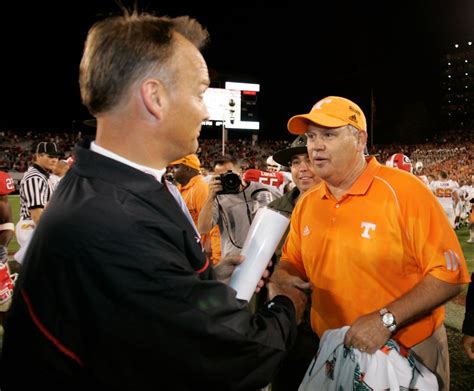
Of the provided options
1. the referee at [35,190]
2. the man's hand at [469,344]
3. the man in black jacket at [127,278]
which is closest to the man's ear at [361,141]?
the man's hand at [469,344]

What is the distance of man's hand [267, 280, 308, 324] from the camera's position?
167 cm

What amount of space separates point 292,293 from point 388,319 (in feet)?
1.35

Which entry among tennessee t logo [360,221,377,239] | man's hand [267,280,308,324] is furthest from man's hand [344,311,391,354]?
tennessee t logo [360,221,377,239]

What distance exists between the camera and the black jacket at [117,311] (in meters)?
0.89

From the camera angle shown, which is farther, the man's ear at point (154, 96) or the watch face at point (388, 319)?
the watch face at point (388, 319)

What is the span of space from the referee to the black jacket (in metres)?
4.94

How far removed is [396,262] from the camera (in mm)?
1996

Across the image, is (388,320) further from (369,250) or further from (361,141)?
(361,141)

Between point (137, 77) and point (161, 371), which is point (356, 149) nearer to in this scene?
point (137, 77)

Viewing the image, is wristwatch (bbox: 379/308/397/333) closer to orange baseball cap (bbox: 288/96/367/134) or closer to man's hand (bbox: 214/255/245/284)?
man's hand (bbox: 214/255/245/284)

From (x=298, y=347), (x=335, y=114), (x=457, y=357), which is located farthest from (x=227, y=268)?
(x=457, y=357)

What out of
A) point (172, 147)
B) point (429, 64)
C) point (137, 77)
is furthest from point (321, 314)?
point (429, 64)

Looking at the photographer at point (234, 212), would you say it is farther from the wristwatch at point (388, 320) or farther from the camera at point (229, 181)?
the wristwatch at point (388, 320)

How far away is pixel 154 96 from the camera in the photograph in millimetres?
1119
